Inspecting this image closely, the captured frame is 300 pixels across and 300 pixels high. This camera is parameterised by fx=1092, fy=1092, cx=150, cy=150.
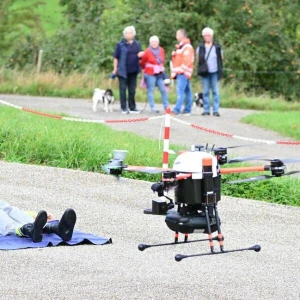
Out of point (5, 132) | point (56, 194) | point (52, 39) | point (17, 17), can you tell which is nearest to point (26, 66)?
point (52, 39)

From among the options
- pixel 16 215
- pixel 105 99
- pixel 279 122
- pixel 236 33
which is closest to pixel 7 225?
pixel 16 215

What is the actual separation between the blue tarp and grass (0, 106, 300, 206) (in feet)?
13.7

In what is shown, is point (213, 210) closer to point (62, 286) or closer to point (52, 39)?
point (62, 286)

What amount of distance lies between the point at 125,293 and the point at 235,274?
53.7 inches

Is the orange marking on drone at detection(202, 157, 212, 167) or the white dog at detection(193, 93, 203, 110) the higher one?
the orange marking on drone at detection(202, 157, 212, 167)

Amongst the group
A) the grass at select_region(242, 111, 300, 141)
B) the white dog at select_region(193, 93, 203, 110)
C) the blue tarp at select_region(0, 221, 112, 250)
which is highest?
the white dog at select_region(193, 93, 203, 110)

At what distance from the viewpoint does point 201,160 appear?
28.1 feet

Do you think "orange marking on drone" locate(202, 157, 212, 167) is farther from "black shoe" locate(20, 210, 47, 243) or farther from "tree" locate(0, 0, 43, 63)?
"tree" locate(0, 0, 43, 63)

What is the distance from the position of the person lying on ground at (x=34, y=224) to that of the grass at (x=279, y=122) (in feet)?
38.3

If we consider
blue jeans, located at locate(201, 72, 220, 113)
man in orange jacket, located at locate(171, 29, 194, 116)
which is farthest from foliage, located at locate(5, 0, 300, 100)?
man in orange jacket, located at locate(171, 29, 194, 116)

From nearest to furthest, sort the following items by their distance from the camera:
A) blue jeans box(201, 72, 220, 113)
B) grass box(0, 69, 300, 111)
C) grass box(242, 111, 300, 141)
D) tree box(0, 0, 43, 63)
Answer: grass box(242, 111, 300, 141), blue jeans box(201, 72, 220, 113), grass box(0, 69, 300, 111), tree box(0, 0, 43, 63)

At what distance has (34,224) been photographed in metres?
10.6

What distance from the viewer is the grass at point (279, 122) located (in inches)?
907

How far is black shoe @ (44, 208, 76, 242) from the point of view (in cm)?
1063
